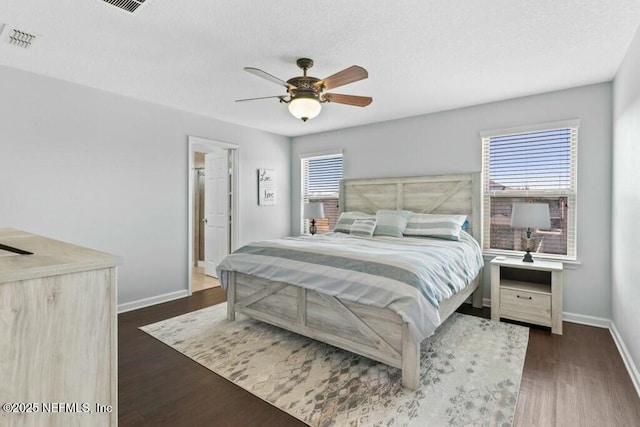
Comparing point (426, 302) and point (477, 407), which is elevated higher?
point (426, 302)

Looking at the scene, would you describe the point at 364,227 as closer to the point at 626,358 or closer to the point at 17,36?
the point at 626,358

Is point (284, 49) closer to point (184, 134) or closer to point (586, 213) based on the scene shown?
point (184, 134)

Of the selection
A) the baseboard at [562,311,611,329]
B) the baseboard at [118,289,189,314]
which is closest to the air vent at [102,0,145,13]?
the baseboard at [118,289,189,314]

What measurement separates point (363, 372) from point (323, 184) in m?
3.69

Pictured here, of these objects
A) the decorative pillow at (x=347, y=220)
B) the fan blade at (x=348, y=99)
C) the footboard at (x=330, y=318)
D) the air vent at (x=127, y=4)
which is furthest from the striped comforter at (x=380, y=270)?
the air vent at (x=127, y=4)

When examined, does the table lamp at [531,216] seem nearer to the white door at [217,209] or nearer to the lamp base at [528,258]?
the lamp base at [528,258]

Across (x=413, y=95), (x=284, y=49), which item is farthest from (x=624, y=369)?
(x=284, y=49)

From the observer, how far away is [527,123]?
3713 millimetres

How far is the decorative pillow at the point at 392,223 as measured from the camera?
13.3ft

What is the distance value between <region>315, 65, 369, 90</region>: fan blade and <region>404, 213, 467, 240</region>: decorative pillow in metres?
2.13

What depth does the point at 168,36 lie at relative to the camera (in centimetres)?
244

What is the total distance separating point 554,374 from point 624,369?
0.57 meters

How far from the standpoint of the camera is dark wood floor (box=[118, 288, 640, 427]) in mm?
1947

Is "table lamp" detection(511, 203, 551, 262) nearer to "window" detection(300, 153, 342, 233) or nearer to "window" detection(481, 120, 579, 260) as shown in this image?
"window" detection(481, 120, 579, 260)
